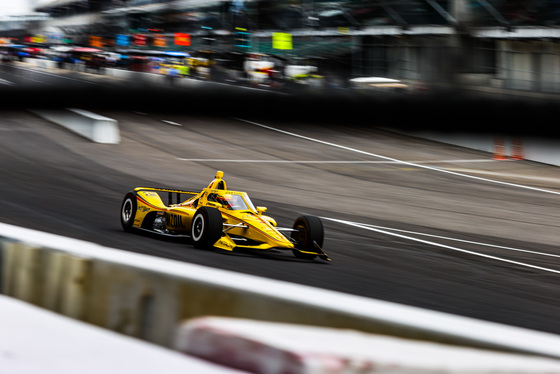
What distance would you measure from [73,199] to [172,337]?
9.92 metres

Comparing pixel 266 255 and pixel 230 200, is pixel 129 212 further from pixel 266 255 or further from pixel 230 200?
pixel 266 255

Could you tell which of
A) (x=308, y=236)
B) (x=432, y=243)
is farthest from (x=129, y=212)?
(x=432, y=243)

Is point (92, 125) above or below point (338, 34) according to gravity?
below

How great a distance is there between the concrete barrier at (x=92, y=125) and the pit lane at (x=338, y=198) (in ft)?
1.25

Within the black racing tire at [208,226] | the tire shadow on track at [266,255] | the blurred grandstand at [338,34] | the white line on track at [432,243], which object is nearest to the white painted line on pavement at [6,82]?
the blurred grandstand at [338,34]

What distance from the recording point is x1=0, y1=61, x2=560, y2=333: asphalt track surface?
27.2 ft

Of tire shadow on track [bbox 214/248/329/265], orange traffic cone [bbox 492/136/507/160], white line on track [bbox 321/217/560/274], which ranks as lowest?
orange traffic cone [bbox 492/136/507/160]

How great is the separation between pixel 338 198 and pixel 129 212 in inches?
245

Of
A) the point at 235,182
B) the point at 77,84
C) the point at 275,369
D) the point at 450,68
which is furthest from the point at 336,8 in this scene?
the point at 235,182

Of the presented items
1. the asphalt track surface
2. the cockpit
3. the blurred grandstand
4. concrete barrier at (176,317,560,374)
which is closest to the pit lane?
the asphalt track surface

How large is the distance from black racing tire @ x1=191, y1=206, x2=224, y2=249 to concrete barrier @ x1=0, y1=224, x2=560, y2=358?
14.3 feet

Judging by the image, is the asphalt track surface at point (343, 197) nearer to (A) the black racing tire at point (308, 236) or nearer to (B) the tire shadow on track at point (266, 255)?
(B) the tire shadow on track at point (266, 255)

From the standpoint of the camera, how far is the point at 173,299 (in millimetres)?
3213

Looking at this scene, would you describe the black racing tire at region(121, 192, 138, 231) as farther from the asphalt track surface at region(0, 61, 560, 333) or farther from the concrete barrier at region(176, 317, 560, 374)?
the concrete barrier at region(176, 317, 560, 374)
